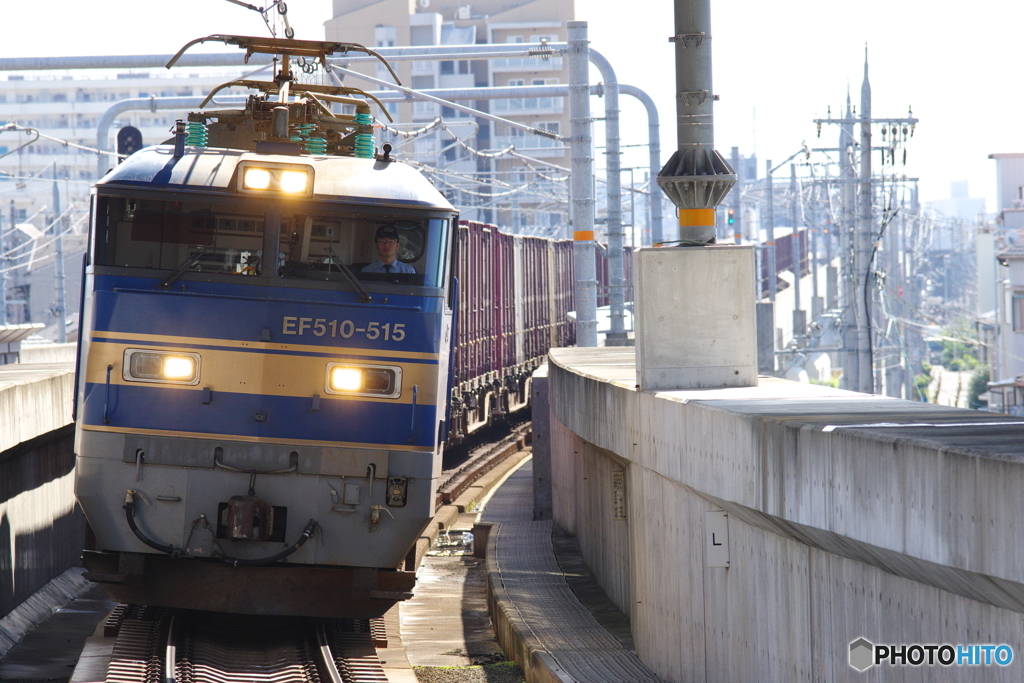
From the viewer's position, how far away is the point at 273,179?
9.12m

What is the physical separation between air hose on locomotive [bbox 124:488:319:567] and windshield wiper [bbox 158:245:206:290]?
153 cm

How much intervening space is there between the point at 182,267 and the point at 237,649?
10.1 feet

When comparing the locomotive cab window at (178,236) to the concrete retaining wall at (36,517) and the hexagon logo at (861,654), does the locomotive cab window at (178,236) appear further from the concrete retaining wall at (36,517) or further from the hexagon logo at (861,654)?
the hexagon logo at (861,654)

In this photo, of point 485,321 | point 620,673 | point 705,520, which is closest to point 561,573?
point 620,673

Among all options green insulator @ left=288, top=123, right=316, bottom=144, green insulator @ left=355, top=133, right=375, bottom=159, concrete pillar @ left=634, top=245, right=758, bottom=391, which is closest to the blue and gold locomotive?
green insulator @ left=355, top=133, right=375, bottom=159

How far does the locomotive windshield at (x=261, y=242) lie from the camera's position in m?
8.98

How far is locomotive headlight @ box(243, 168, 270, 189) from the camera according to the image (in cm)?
909

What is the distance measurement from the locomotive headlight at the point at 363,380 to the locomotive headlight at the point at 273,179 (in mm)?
1363

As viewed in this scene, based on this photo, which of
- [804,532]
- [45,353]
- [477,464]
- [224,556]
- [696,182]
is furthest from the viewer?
[45,353]

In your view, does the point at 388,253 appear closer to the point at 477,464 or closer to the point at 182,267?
the point at 182,267

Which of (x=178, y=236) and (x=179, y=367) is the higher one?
(x=178, y=236)

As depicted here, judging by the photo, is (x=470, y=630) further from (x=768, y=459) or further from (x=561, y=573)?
(x=768, y=459)

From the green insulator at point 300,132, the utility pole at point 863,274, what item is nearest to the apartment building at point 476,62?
the utility pole at point 863,274

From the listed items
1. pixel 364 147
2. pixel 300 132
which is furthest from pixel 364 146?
pixel 300 132
